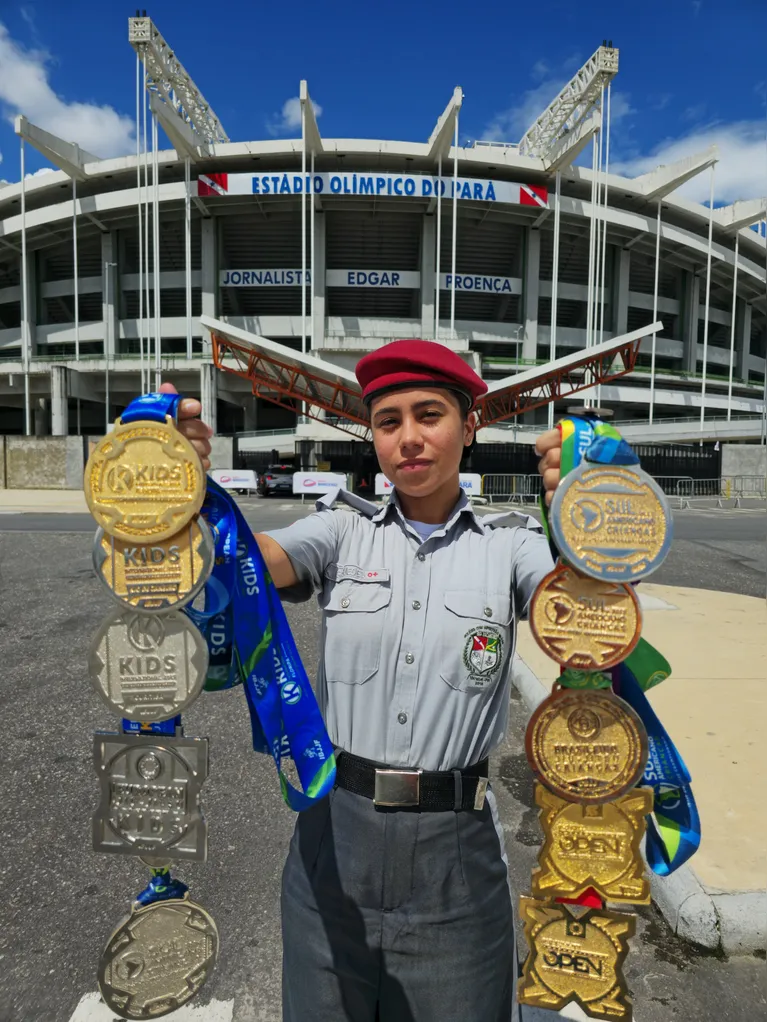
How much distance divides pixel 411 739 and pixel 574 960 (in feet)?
2.01

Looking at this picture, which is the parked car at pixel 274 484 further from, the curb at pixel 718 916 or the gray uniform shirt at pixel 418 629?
the gray uniform shirt at pixel 418 629

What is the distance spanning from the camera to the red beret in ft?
4.83

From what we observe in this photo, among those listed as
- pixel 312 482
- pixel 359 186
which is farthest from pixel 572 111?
pixel 312 482

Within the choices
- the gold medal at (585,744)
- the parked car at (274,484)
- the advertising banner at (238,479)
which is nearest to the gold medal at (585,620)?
the gold medal at (585,744)

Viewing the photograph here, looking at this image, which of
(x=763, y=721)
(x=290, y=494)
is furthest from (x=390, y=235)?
(x=763, y=721)

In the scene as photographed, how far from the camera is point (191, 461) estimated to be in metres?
1.24

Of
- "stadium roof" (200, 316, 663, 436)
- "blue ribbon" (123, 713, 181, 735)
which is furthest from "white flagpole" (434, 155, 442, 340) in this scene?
"blue ribbon" (123, 713, 181, 735)

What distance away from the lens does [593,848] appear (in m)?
1.34

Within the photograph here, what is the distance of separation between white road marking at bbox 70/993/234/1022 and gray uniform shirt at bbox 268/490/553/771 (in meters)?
1.37

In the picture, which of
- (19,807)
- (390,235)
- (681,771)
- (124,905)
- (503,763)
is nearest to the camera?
(681,771)

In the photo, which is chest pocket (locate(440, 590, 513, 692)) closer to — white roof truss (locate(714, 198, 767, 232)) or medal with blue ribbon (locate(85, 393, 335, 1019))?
medal with blue ribbon (locate(85, 393, 335, 1019))

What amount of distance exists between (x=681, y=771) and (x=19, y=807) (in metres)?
3.63

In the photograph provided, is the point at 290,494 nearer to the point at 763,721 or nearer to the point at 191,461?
the point at 763,721

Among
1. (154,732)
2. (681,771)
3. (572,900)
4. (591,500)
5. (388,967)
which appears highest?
(591,500)
